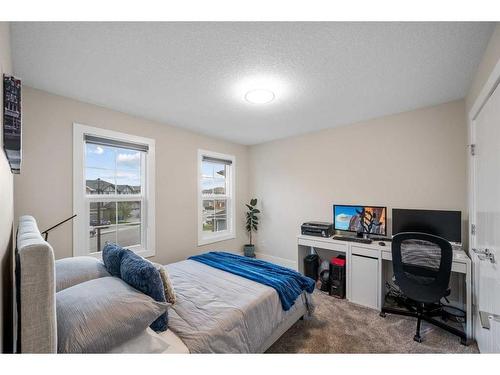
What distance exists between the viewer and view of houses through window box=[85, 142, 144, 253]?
2.52 m

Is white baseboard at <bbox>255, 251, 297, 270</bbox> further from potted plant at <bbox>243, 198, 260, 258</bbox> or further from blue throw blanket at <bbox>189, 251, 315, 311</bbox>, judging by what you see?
blue throw blanket at <bbox>189, 251, 315, 311</bbox>

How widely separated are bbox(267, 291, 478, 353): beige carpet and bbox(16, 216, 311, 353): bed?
0.14 meters

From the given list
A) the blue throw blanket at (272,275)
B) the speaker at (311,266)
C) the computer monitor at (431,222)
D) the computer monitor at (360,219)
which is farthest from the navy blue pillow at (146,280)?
the computer monitor at (431,222)

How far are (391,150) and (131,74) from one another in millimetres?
3122

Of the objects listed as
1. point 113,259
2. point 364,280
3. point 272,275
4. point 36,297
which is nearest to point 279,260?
point 364,280

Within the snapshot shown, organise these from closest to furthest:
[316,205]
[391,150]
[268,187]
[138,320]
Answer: [138,320]
[391,150]
[316,205]
[268,187]

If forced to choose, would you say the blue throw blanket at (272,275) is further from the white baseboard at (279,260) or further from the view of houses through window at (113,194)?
the white baseboard at (279,260)

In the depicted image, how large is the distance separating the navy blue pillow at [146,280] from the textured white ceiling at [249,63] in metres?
1.47

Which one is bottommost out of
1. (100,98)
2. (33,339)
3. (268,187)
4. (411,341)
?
(411,341)

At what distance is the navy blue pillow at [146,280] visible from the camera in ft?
4.06

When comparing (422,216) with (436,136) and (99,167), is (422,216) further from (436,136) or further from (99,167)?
(99,167)
